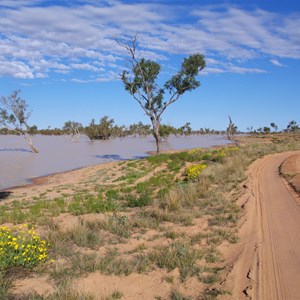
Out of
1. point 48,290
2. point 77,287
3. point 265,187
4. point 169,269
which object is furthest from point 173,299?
point 265,187

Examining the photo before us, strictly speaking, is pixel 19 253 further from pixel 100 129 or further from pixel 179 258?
pixel 100 129

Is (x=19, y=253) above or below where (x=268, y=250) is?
above

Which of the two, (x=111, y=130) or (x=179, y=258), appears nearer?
(x=179, y=258)

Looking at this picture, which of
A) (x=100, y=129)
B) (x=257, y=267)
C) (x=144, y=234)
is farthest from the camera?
(x=100, y=129)

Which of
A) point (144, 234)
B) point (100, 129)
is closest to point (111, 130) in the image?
point (100, 129)

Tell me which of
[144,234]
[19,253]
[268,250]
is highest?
[19,253]

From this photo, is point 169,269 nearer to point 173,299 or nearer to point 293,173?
point 173,299

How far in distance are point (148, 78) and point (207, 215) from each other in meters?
27.4

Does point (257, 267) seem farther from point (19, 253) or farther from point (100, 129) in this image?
point (100, 129)

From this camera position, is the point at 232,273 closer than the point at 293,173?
Yes

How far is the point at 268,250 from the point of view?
7.61 meters

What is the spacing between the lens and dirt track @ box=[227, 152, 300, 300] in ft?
19.5

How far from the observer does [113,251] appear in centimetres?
795

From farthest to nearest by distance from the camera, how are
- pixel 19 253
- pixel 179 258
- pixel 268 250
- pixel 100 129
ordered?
pixel 100 129
pixel 268 250
pixel 179 258
pixel 19 253
